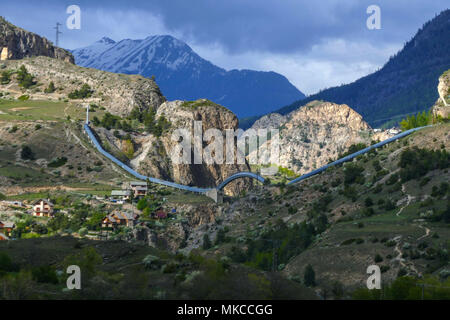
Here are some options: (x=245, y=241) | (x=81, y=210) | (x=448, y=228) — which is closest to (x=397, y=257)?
(x=448, y=228)

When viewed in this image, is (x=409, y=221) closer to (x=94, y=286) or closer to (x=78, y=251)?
(x=78, y=251)

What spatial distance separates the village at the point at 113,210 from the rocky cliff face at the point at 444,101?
57.8 meters

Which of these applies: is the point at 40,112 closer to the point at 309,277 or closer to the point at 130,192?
the point at 130,192

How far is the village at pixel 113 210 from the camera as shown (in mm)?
113688

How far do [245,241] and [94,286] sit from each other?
208 feet

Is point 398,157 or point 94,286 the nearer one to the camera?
point 94,286

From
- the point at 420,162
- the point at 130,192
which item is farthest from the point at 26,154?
the point at 420,162

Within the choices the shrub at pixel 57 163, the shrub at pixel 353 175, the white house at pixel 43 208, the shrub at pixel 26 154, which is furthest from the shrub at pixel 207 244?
the shrub at pixel 26 154
